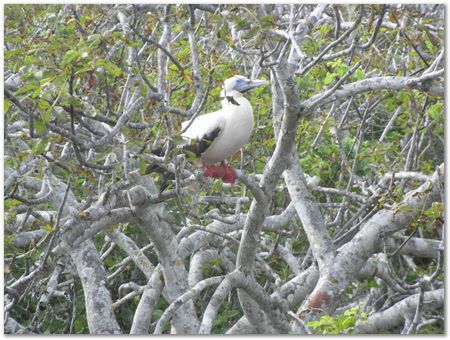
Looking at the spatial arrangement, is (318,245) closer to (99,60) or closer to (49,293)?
(49,293)

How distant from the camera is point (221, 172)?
434 centimetres

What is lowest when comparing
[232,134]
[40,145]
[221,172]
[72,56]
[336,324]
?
[336,324]

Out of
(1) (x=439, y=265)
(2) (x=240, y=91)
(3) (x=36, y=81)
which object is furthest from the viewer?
(2) (x=240, y=91)

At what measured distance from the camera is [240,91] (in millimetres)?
4559

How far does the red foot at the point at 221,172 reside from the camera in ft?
14.2

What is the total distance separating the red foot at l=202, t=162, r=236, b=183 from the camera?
4316 mm

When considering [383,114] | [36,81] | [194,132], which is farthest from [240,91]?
[383,114]

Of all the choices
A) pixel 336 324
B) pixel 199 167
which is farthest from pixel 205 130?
pixel 336 324

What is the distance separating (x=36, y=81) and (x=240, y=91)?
1.64m

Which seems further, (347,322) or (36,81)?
(347,322)

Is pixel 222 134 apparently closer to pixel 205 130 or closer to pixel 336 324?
pixel 205 130

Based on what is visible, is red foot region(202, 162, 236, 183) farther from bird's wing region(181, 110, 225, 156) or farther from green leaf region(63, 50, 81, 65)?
green leaf region(63, 50, 81, 65)

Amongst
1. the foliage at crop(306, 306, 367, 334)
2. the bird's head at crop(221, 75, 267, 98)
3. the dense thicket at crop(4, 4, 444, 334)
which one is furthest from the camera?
the bird's head at crop(221, 75, 267, 98)

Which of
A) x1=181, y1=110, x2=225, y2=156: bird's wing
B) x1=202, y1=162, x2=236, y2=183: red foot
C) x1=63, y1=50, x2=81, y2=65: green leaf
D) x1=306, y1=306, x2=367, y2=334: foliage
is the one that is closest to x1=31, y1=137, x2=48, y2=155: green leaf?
x1=63, y1=50, x2=81, y2=65: green leaf
